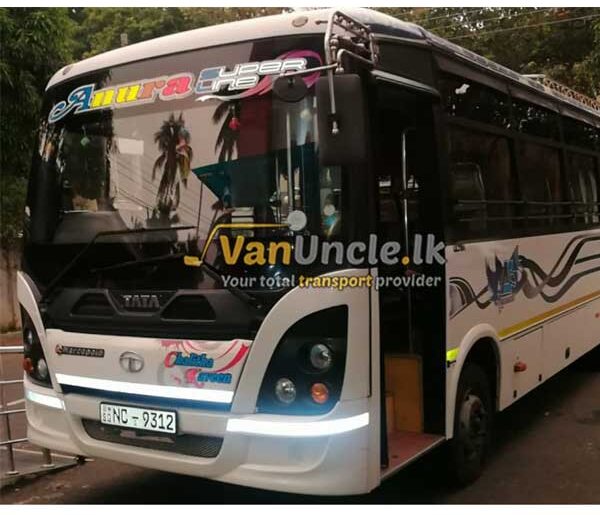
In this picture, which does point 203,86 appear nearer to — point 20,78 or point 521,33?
point 20,78

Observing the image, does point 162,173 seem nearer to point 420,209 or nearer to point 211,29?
point 211,29

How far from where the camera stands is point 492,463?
504cm

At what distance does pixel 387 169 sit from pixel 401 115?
0.36 metres

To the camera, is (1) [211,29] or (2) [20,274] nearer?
(1) [211,29]

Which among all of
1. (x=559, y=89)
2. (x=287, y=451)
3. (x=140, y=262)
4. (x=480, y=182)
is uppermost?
(x=559, y=89)

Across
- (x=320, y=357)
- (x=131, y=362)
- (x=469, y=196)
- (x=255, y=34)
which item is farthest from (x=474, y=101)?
(x=131, y=362)

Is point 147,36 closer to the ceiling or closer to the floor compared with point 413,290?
closer to the ceiling

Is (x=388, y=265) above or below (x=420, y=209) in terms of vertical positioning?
below

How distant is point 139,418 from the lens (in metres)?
3.66

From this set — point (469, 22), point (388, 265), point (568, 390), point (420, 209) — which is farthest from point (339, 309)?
point (469, 22)

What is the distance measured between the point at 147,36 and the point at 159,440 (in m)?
18.7

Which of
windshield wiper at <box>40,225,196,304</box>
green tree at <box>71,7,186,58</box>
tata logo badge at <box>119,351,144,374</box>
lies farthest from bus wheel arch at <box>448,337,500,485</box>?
green tree at <box>71,7,186,58</box>

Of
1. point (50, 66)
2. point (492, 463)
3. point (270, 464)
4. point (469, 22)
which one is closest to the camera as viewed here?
point (270, 464)

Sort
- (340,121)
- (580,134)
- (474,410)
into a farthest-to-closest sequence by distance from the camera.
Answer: (580,134), (474,410), (340,121)
